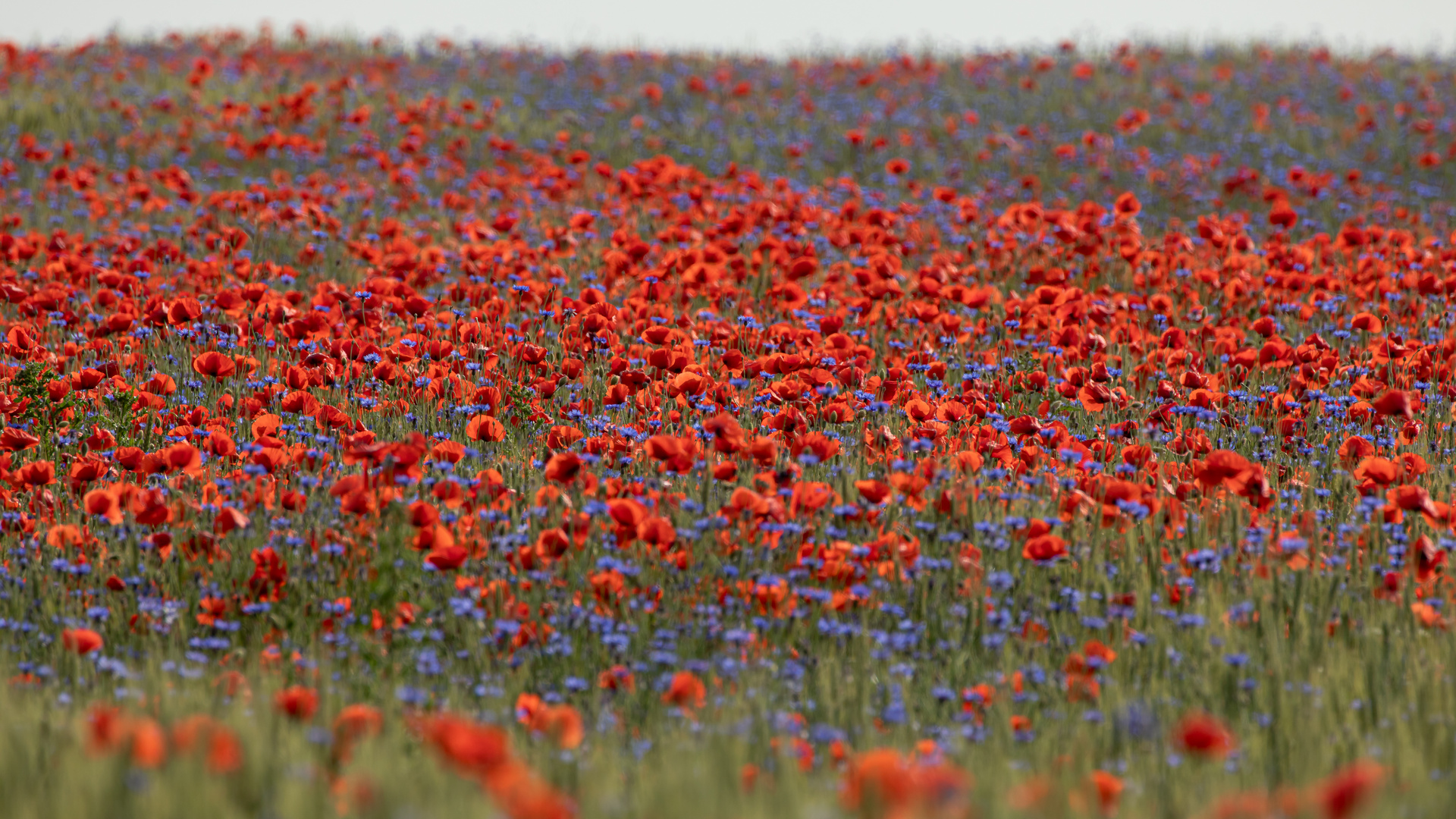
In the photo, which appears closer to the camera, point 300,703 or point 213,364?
point 300,703

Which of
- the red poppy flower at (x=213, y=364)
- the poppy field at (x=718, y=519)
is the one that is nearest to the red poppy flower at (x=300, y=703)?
the poppy field at (x=718, y=519)

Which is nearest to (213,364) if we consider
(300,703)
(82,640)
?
(82,640)

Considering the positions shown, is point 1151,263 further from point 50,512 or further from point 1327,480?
point 50,512

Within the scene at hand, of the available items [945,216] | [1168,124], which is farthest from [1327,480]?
[1168,124]

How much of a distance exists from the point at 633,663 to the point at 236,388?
337 cm

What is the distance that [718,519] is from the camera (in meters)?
4.41

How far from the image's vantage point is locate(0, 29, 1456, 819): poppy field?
2936mm

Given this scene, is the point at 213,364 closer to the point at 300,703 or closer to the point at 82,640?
the point at 82,640

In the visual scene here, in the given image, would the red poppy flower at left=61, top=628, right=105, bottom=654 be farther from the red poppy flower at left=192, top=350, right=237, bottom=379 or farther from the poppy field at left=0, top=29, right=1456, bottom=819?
the red poppy flower at left=192, top=350, right=237, bottom=379

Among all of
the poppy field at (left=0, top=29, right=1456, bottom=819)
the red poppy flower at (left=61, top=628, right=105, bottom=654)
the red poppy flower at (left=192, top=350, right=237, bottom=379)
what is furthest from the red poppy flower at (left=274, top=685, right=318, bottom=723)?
the red poppy flower at (left=192, top=350, right=237, bottom=379)

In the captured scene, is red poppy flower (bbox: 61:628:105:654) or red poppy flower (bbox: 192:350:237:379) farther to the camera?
red poppy flower (bbox: 192:350:237:379)

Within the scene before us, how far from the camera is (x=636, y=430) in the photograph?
5418mm

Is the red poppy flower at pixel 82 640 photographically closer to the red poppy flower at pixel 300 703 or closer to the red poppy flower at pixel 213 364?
the red poppy flower at pixel 300 703

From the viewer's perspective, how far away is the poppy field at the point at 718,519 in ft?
9.63
